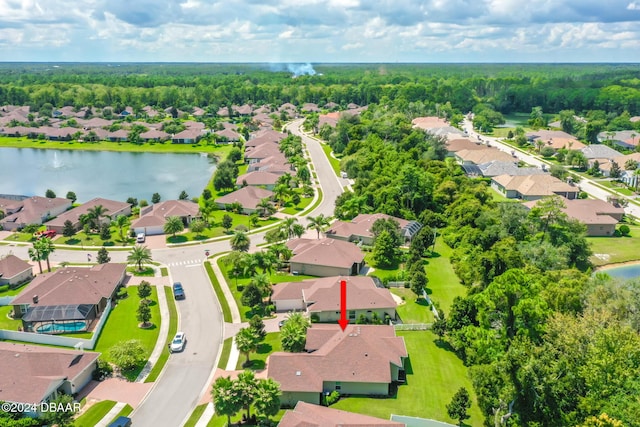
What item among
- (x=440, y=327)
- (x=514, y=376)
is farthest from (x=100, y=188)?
(x=514, y=376)

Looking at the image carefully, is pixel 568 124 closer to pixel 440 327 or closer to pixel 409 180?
pixel 409 180

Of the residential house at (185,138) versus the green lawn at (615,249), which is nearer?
the green lawn at (615,249)

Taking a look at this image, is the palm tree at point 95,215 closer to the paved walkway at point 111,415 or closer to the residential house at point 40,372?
the residential house at point 40,372

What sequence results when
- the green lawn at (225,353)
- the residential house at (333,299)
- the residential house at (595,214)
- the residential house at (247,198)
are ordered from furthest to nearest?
the residential house at (247,198), the residential house at (595,214), the residential house at (333,299), the green lawn at (225,353)

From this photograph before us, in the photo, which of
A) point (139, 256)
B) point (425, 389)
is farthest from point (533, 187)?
point (139, 256)

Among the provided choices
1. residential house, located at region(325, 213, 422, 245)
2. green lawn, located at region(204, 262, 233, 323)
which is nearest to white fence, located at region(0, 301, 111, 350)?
green lawn, located at region(204, 262, 233, 323)

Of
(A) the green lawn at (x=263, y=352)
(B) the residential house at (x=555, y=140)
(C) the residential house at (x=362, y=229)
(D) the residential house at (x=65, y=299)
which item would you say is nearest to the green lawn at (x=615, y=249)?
(C) the residential house at (x=362, y=229)
